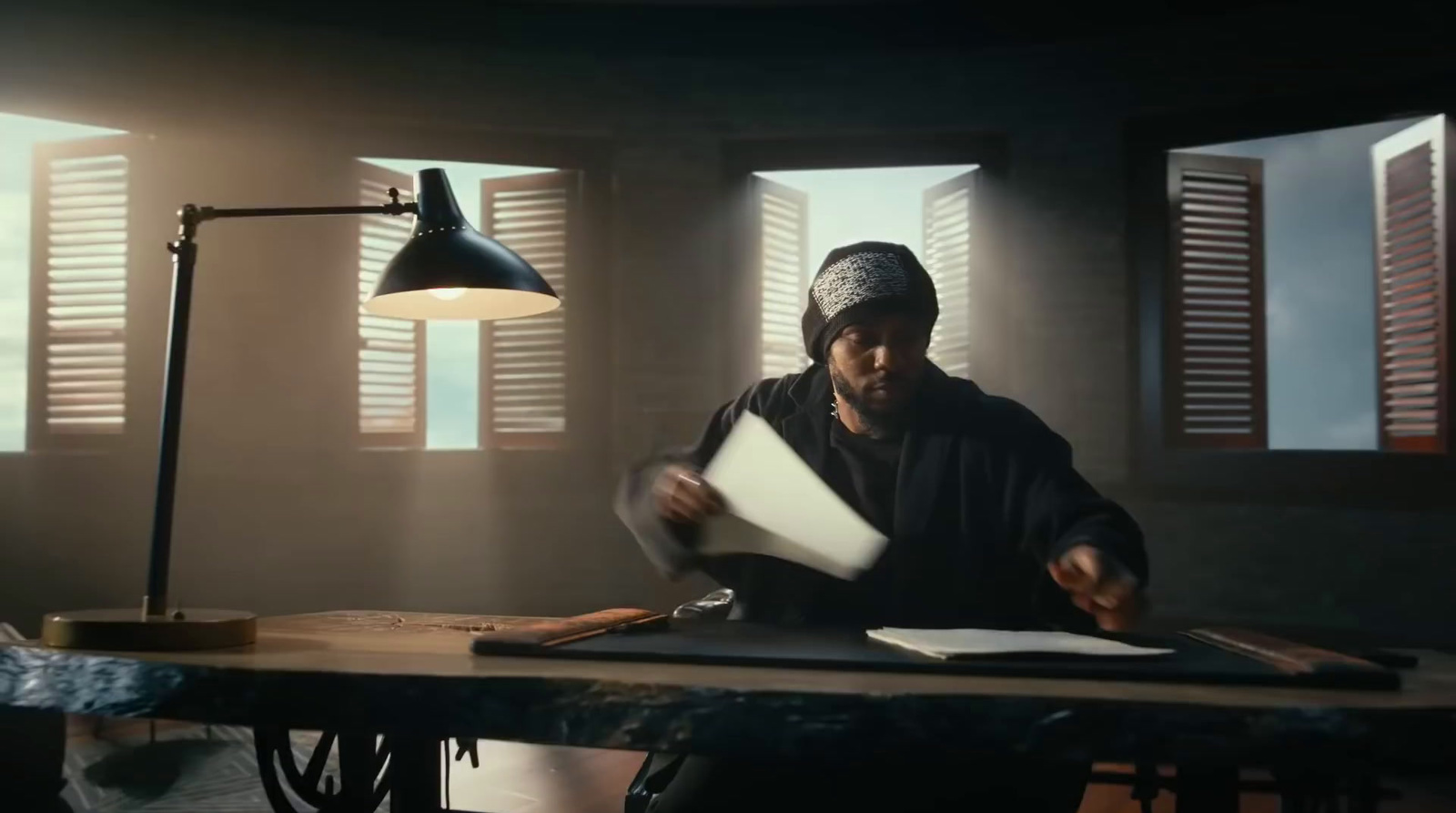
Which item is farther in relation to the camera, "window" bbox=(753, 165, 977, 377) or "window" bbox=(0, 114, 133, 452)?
"window" bbox=(753, 165, 977, 377)

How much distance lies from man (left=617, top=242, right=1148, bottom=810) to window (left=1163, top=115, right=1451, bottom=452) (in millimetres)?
2007

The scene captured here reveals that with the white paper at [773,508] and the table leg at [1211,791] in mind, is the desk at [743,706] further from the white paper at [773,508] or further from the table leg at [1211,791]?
the white paper at [773,508]

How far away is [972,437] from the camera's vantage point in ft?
6.98

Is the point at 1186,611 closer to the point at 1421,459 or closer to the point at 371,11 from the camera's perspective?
the point at 1421,459

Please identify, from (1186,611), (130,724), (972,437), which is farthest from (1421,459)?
(130,724)

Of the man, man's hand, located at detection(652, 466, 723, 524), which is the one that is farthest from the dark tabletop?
the man

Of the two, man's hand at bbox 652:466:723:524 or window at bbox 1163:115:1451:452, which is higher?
window at bbox 1163:115:1451:452

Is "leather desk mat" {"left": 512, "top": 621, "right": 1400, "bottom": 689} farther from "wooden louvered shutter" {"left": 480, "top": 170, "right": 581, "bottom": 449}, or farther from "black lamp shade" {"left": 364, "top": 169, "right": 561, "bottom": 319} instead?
"wooden louvered shutter" {"left": 480, "top": 170, "right": 581, "bottom": 449}

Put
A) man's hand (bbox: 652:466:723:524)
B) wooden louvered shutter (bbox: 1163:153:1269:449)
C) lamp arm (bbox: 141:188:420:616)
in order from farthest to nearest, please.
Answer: wooden louvered shutter (bbox: 1163:153:1269:449) → man's hand (bbox: 652:466:723:524) → lamp arm (bbox: 141:188:420:616)

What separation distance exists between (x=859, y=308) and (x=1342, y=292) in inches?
89.6

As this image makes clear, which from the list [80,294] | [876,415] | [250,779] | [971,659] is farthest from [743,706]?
Result: [80,294]

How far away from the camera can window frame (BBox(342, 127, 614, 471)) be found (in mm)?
4301

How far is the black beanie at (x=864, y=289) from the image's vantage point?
85.6 inches

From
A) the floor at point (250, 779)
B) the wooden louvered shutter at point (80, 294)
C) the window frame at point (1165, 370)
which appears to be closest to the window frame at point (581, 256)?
the wooden louvered shutter at point (80, 294)
